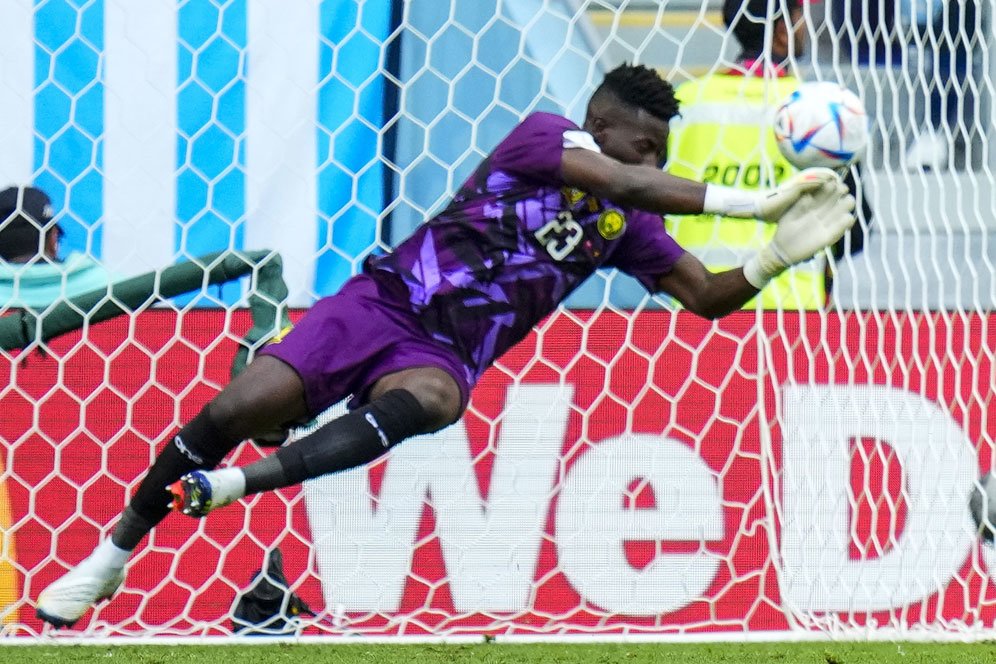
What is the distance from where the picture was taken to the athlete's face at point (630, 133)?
3595 mm

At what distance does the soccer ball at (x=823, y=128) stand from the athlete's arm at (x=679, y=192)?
326 mm

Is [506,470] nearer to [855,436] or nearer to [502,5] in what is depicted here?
[855,436]

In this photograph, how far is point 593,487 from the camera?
438 centimetres

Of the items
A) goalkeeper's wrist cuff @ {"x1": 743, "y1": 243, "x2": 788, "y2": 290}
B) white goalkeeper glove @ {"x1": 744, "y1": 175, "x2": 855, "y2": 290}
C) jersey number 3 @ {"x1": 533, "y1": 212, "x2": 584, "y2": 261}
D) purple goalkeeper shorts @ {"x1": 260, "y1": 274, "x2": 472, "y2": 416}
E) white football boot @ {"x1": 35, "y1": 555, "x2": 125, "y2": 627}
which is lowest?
white football boot @ {"x1": 35, "y1": 555, "x2": 125, "y2": 627}

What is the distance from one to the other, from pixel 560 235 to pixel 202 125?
1.38 metres

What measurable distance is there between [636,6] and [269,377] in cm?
198

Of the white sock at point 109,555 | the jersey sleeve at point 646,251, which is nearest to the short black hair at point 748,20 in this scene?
the jersey sleeve at point 646,251

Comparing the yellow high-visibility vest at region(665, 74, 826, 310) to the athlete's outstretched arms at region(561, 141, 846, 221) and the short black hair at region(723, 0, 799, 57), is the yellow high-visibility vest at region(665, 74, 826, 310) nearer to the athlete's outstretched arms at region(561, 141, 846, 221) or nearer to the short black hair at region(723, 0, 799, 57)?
the short black hair at region(723, 0, 799, 57)

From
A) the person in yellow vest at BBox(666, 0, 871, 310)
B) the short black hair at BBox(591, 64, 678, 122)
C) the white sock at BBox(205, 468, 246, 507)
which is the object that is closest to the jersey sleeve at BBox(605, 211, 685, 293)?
the short black hair at BBox(591, 64, 678, 122)

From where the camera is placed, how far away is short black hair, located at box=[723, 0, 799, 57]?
4.54m

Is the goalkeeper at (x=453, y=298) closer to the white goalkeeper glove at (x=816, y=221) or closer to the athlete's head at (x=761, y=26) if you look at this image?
the white goalkeeper glove at (x=816, y=221)

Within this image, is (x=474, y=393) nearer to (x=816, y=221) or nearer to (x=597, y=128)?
(x=597, y=128)

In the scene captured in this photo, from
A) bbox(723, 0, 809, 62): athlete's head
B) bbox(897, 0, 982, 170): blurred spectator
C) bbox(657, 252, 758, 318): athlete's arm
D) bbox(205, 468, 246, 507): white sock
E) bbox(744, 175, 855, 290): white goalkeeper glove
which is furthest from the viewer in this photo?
bbox(897, 0, 982, 170): blurred spectator

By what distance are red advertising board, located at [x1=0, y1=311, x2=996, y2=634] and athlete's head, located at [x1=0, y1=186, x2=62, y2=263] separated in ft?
1.02
